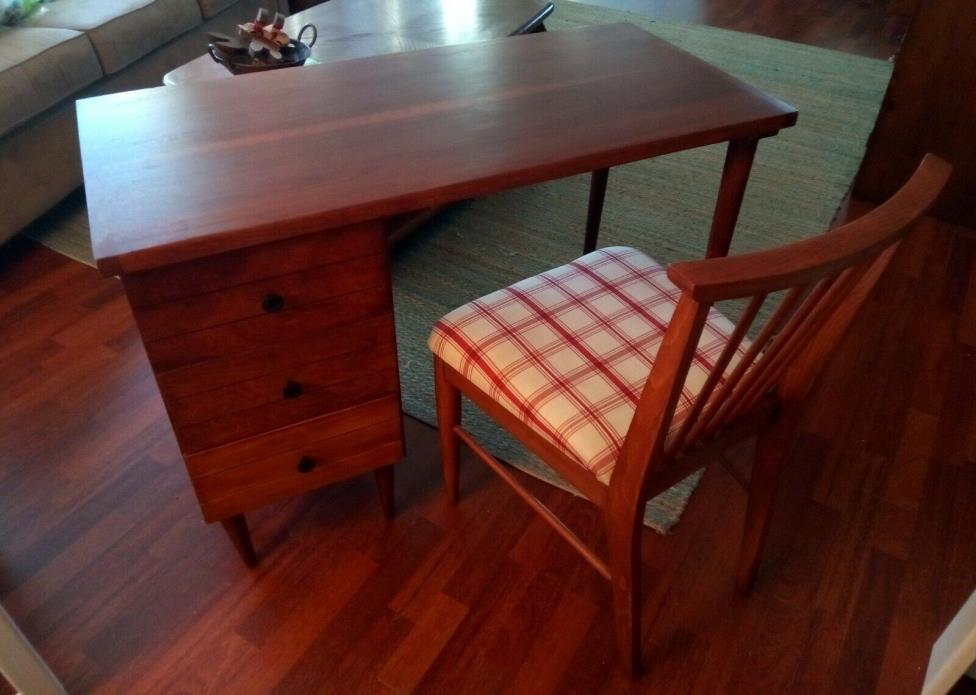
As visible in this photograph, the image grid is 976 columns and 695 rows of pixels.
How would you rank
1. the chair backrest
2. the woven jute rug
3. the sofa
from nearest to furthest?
the chair backrest < the woven jute rug < the sofa

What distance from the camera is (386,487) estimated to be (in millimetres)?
1297

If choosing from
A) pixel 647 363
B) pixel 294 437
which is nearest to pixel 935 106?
pixel 647 363

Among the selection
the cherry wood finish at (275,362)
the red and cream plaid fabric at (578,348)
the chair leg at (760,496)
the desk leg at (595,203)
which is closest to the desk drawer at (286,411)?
the cherry wood finish at (275,362)

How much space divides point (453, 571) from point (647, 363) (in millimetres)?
542

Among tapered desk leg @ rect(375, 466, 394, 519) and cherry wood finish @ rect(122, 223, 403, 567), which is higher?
cherry wood finish @ rect(122, 223, 403, 567)

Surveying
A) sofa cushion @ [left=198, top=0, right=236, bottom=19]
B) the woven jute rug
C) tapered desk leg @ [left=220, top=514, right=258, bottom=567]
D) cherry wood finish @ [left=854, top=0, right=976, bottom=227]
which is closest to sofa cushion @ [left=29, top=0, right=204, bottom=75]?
sofa cushion @ [left=198, top=0, right=236, bottom=19]

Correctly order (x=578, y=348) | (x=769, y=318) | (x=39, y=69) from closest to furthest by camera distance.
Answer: (x=769, y=318) → (x=578, y=348) → (x=39, y=69)

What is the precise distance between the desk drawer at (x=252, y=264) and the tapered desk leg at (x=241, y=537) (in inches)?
18.3

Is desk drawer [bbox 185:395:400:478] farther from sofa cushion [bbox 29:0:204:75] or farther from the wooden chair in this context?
sofa cushion [bbox 29:0:204:75]

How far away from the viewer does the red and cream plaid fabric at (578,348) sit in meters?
0.96

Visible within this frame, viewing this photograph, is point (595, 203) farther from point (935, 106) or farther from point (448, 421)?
point (935, 106)

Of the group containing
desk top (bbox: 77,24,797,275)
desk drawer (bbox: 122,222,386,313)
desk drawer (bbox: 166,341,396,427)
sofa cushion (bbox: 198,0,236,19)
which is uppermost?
desk top (bbox: 77,24,797,275)

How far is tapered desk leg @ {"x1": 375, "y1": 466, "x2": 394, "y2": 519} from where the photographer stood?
1.27m

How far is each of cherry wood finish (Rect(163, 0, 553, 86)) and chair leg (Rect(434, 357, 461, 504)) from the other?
101 cm
